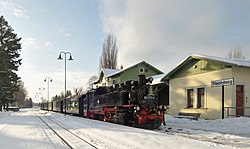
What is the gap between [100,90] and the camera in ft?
83.7

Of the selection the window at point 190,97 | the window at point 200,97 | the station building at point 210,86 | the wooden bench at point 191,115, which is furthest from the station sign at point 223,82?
the window at point 190,97

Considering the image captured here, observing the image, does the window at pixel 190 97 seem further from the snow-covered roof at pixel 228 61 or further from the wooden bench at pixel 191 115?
the snow-covered roof at pixel 228 61

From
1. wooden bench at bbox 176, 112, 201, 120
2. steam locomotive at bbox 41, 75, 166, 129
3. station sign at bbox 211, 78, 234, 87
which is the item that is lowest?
wooden bench at bbox 176, 112, 201, 120

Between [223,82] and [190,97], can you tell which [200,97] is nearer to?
[190,97]

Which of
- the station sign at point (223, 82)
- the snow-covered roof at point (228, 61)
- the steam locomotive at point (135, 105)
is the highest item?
the snow-covered roof at point (228, 61)

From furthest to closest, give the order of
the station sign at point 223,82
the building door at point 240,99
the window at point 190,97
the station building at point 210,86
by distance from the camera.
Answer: the window at point 190,97 < the building door at point 240,99 < the station building at point 210,86 < the station sign at point 223,82

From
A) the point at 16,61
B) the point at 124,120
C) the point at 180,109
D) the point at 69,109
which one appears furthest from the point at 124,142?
the point at 16,61

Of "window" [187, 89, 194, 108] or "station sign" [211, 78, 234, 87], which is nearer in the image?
"station sign" [211, 78, 234, 87]

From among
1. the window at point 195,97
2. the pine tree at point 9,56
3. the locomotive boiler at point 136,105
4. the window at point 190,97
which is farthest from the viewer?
the pine tree at point 9,56

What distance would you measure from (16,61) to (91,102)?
78.9 ft

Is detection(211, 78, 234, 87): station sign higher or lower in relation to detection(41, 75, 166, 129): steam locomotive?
higher

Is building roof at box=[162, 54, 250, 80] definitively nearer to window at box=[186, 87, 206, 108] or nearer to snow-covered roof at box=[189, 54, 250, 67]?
snow-covered roof at box=[189, 54, 250, 67]

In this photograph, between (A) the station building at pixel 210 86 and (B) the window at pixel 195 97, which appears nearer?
(A) the station building at pixel 210 86

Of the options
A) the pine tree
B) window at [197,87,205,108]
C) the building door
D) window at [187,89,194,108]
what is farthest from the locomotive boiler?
the pine tree
